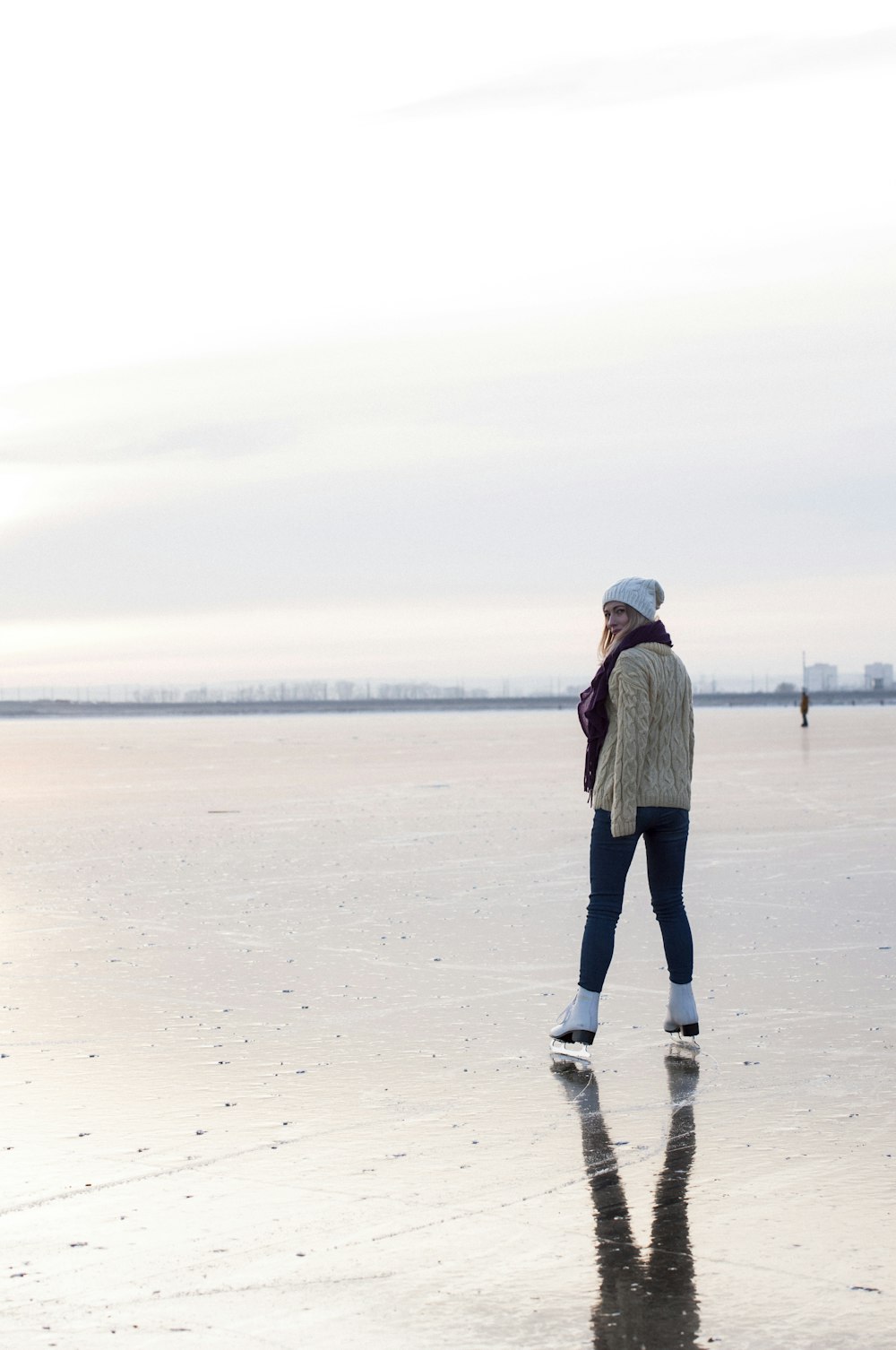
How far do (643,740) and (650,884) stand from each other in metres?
0.62

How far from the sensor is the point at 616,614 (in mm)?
7035

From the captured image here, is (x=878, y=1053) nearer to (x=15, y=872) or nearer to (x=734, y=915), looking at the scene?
(x=734, y=915)

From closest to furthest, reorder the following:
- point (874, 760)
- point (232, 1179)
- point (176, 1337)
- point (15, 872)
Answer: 1. point (176, 1337)
2. point (232, 1179)
3. point (15, 872)
4. point (874, 760)

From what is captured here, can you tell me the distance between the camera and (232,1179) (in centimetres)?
500

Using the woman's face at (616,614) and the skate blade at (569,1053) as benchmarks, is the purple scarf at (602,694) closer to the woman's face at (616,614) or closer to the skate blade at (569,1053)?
the woman's face at (616,614)

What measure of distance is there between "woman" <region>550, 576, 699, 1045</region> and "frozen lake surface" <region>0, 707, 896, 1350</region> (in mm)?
394

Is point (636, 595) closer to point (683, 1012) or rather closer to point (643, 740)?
point (643, 740)

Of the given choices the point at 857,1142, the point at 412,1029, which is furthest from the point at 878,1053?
the point at 412,1029

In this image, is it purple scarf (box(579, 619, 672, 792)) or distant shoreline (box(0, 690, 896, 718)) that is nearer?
purple scarf (box(579, 619, 672, 792))

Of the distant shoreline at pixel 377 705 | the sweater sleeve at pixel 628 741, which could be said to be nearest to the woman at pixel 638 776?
the sweater sleeve at pixel 628 741

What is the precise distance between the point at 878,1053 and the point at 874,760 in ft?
84.5

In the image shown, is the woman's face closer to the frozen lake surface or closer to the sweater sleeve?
the sweater sleeve

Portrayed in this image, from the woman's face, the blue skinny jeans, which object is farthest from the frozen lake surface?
the woman's face

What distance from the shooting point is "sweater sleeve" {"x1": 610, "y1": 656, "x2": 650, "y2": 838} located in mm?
6840
